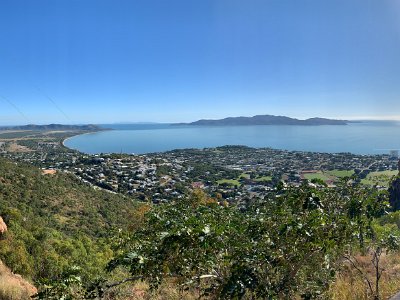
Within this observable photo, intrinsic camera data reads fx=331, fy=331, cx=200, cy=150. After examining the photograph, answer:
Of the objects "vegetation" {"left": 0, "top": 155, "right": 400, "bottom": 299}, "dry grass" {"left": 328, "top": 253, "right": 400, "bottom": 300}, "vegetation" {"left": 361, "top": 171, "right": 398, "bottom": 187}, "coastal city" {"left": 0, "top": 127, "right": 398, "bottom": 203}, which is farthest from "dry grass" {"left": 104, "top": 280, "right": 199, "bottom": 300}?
"coastal city" {"left": 0, "top": 127, "right": 398, "bottom": 203}

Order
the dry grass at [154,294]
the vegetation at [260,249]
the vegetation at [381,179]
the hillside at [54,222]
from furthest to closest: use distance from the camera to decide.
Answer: the hillside at [54,222] < the vegetation at [381,179] < the dry grass at [154,294] < the vegetation at [260,249]

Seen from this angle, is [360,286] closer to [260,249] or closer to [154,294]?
[260,249]

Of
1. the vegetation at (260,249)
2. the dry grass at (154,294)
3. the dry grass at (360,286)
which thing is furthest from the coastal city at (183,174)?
the vegetation at (260,249)

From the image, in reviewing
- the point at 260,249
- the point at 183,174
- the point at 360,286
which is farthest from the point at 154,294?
the point at 183,174

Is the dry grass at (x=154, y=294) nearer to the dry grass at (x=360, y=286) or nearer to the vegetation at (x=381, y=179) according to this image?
the dry grass at (x=360, y=286)

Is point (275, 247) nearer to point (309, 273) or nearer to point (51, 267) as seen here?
point (309, 273)

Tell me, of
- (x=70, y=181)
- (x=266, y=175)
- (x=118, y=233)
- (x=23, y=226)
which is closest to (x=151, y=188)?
(x=70, y=181)

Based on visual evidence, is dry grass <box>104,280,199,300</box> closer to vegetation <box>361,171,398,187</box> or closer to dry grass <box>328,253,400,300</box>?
Answer: dry grass <box>328,253,400,300</box>

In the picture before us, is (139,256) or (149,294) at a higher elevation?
(139,256)
